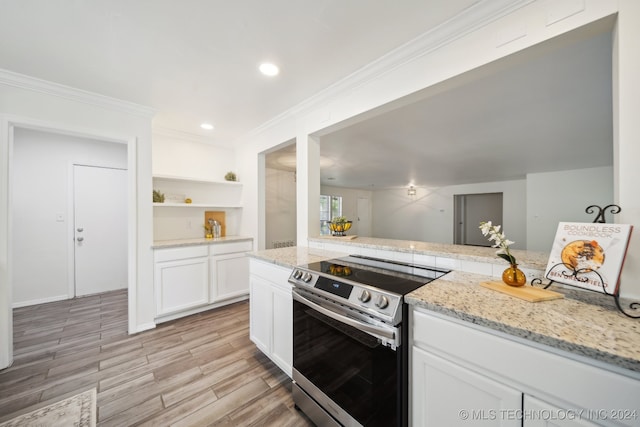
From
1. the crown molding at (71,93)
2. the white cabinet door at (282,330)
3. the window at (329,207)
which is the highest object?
the crown molding at (71,93)

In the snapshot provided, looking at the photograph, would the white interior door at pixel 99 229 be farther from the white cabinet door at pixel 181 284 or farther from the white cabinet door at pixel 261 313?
the white cabinet door at pixel 261 313

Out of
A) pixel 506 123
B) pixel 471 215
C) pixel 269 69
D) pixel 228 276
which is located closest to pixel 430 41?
pixel 269 69

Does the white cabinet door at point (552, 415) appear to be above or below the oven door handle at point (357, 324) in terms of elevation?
below

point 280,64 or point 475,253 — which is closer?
point 475,253

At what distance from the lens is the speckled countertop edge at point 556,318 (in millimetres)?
666

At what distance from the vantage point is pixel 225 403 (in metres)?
1.62

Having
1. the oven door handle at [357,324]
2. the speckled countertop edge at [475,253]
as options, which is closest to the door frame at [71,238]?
the oven door handle at [357,324]

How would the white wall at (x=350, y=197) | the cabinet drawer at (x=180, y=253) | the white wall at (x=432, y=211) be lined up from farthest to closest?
1. the white wall at (x=350, y=197)
2. the white wall at (x=432, y=211)
3. the cabinet drawer at (x=180, y=253)

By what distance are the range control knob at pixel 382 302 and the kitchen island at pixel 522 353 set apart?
112mm

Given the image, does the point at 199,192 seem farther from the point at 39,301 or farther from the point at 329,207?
the point at 329,207

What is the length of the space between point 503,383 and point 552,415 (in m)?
0.13

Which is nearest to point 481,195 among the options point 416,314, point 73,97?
point 416,314

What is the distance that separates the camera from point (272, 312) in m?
1.89

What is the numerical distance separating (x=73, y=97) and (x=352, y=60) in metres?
2.63
